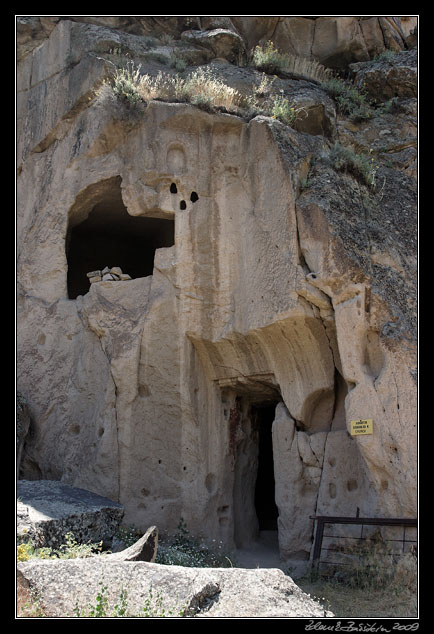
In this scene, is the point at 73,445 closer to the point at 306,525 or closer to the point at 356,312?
the point at 306,525

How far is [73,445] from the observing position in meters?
11.6

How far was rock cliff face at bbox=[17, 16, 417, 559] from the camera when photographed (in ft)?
33.7

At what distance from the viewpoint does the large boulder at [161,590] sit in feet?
20.0

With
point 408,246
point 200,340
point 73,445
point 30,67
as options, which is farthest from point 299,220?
point 30,67

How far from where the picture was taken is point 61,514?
8641 millimetres

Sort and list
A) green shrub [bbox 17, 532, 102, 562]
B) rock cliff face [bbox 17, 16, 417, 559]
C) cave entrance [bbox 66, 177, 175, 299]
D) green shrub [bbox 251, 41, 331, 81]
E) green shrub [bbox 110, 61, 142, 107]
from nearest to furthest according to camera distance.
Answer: green shrub [bbox 17, 532, 102, 562], rock cliff face [bbox 17, 16, 417, 559], green shrub [bbox 110, 61, 142, 107], cave entrance [bbox 66, 177, 175, 299], green shrub [bbox 251, 41, 331, 81]

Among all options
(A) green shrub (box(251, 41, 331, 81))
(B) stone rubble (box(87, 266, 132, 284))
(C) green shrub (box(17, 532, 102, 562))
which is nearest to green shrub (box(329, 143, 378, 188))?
(A) green shrub (box(251, 41, 331, 81))

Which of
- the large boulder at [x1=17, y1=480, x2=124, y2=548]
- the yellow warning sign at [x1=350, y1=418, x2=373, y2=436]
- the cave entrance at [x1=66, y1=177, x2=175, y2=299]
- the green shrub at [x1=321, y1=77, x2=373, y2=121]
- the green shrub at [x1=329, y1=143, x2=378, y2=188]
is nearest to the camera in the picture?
the large boulder at [x1=17, y1=480, x2=124, y2=548]

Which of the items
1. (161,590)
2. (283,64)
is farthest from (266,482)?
(161,590)

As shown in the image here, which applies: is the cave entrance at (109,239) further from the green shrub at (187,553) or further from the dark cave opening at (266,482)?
the green shrub at (187,553)

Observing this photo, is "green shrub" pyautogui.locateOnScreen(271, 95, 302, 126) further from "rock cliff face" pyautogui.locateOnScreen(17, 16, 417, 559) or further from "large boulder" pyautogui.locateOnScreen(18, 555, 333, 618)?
"large boulder" pyautogui.locateOnScreen(18, 555, 333, 618)

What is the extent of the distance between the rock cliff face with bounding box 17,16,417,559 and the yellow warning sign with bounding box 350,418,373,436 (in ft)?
0.31

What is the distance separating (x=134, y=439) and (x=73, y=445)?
3.24 feet

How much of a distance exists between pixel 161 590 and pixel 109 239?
30.8ft
